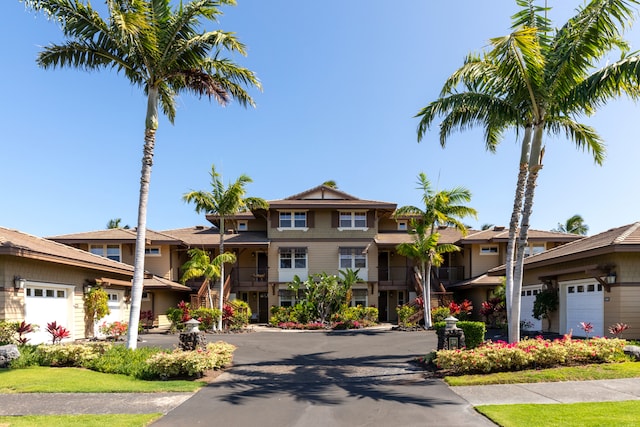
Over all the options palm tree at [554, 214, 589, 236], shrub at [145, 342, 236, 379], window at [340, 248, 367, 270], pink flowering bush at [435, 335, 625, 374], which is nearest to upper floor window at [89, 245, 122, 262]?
window at [340, 248, 367, 270]

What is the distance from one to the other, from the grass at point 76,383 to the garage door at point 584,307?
14611 mm

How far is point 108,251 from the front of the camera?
30062 millimetres

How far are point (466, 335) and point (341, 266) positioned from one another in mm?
18274

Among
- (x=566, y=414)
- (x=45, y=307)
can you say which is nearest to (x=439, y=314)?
(x=566, y=414)

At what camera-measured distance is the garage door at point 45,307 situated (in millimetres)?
15898

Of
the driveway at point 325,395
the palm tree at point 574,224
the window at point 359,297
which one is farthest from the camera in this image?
the palm tree at point 574,224

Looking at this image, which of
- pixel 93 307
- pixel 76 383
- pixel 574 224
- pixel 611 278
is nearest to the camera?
pixel 76 383

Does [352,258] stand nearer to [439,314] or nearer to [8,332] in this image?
[439,314]

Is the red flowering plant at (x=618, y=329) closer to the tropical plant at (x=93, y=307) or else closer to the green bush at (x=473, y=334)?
the green bush at (x=473, y=334)

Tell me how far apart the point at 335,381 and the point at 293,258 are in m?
20.8

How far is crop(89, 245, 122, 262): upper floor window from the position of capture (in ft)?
98.3

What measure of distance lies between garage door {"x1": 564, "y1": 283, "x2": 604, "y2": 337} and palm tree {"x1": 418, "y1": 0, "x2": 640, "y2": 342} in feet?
17.7

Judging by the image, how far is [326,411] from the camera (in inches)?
330

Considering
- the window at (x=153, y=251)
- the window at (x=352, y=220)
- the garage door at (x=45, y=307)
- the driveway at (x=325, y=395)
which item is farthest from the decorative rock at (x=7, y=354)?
the window at (x=352, y=220)
